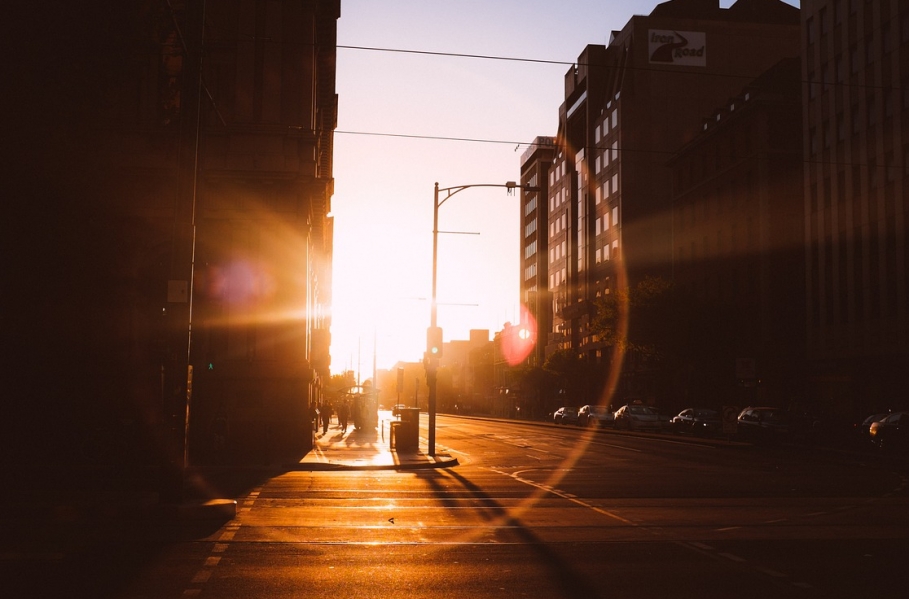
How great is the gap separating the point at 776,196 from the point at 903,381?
64.0 ft

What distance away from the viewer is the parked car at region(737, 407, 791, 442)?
4112 centimetres

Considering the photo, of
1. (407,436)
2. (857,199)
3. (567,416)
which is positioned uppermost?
(857,199)

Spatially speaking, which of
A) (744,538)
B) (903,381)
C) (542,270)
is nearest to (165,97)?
(744,538)

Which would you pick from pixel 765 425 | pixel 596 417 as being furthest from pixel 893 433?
pixel 596 417

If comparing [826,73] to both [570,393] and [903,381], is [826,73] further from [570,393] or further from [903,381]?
[570,393]

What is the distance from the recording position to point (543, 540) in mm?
11656

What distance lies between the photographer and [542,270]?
436 ft

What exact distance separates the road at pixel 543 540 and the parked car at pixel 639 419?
119ft

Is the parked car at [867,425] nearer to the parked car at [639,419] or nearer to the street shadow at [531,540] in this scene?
the parked car at [639,419]

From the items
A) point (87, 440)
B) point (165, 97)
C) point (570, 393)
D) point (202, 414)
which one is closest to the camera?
point (165, 97)

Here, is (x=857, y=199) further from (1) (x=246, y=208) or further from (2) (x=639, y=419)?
(1) (x=246, y=208)

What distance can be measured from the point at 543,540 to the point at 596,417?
56586mm

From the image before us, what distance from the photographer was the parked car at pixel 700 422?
50.1 metres

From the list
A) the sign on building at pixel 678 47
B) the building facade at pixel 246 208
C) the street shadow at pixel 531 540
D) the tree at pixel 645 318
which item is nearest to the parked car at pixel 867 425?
the tree at pixel 645 318
